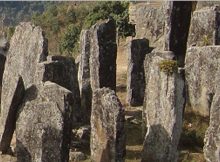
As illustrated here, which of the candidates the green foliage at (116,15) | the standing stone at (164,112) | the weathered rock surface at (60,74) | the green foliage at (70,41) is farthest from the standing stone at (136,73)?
the green foliage at (70,41)

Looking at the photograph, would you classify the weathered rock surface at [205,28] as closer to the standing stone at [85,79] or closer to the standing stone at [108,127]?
the standing stone at [85,79]

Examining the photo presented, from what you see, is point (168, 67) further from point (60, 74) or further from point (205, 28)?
point (205, 28)

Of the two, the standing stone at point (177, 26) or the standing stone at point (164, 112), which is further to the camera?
the standing stone at point (177, 26)

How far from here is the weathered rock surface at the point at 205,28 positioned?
19.3 m

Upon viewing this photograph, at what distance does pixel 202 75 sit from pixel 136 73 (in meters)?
4.10

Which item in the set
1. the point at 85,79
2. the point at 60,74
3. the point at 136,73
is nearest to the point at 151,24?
the point at 136,73

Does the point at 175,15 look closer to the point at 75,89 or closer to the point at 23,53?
the point at 75,89

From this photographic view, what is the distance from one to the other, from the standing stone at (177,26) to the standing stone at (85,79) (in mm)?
3038

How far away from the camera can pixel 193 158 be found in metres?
14.6

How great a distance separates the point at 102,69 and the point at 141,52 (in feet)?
11.5

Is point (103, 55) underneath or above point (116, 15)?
underneath

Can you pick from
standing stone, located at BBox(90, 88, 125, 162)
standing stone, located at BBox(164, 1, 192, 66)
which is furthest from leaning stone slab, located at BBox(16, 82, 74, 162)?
standing stone, located at BBox(164, 1, 192, 66)

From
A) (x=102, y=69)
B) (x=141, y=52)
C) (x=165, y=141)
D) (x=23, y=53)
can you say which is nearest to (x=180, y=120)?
(x=165, y=141)

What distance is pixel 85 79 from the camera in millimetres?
18969
